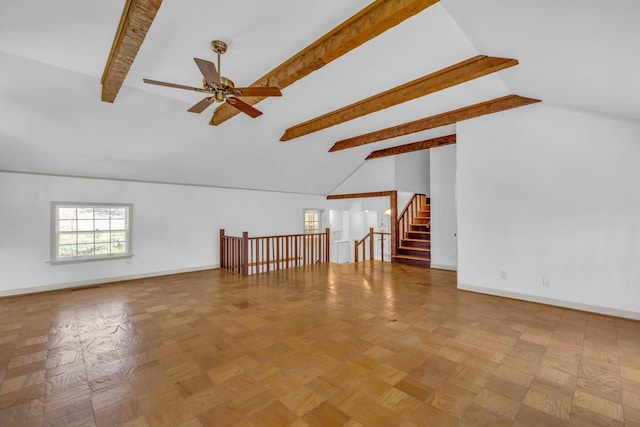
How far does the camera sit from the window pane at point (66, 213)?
204 inches

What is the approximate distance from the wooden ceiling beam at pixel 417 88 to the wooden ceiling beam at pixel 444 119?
1.38 metres

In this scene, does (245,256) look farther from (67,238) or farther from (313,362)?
(313,362)

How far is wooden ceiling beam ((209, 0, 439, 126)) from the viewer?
2150 millimetres

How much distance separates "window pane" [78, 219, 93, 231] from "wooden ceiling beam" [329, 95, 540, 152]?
17.9ft

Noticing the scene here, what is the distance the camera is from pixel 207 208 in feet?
22.7

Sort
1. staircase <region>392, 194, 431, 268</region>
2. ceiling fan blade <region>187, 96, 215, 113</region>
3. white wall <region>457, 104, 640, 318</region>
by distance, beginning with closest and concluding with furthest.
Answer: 1. ceiling fan blade <region>187, 96, 215, 113</region>
2. white wall <region>457, 104, 640, 318</region>
3. staircase <region>392, 194, 431, 268</region>


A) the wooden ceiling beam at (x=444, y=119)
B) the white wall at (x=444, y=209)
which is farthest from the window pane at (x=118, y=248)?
the white wall at (x=444, y=209)

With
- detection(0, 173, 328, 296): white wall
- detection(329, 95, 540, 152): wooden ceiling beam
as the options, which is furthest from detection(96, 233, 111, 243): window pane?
detection(329, 95, 540, 152): wooden ceiling beam

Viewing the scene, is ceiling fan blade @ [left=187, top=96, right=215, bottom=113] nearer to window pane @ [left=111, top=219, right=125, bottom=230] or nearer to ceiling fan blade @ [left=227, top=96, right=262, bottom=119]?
ceiling fan blade @ [left=227, top=96, right=262, bottom=119]

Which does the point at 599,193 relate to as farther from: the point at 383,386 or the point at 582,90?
the point at 383,386

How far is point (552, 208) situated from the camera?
4.04 meters

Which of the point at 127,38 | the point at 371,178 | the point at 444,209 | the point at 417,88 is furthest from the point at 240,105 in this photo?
the point at 371,178

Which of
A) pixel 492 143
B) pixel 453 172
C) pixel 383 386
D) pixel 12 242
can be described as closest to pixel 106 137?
pixel 12 242

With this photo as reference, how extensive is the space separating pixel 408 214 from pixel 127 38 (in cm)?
725
